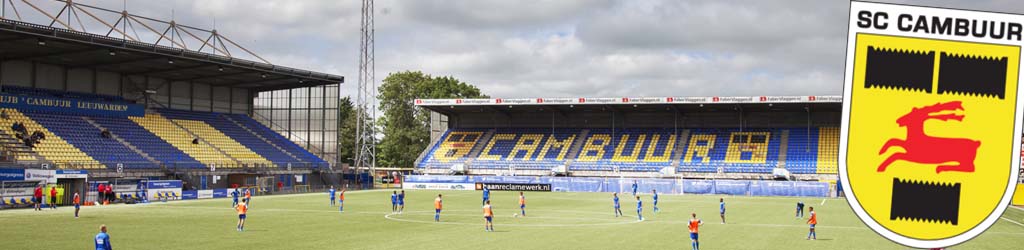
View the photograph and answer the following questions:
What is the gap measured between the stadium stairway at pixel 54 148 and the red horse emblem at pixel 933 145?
57.7 m

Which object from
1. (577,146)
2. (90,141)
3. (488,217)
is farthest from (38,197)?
(577,146)

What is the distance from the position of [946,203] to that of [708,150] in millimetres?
80669

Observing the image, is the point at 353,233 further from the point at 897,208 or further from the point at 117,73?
the point at 117,73

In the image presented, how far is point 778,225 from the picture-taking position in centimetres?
3719

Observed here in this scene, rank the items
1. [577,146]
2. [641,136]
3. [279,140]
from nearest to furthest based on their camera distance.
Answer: [279,140]
[577,146]
[641,136]

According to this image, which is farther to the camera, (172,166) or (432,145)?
(432,145)

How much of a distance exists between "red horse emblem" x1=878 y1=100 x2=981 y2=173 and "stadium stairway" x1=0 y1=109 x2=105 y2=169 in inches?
2271

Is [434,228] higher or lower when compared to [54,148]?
lower

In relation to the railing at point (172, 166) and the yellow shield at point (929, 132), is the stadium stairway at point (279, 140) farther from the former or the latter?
the yellow shield at point (929, 132)

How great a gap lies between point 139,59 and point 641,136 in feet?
168

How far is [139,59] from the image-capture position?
6412 cm

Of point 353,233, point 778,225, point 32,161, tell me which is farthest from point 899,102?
point 32,161

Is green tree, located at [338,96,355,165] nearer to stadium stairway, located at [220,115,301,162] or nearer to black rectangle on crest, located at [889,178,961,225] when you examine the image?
stadium stairway, located at [220,115,301,162]

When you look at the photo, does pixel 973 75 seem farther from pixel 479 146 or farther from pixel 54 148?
pixel 479 146
